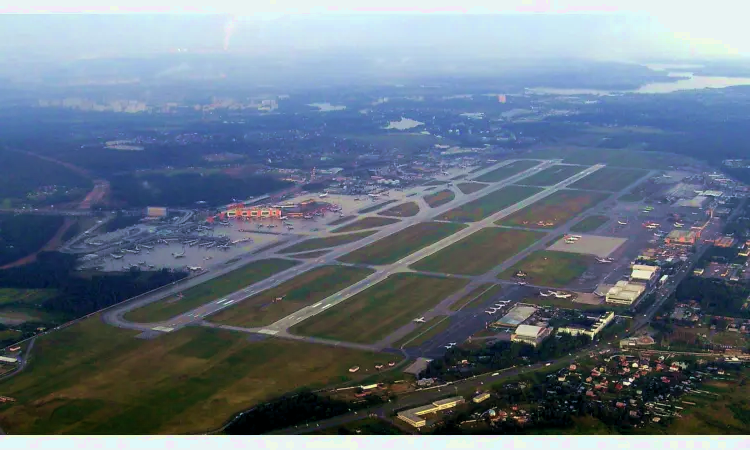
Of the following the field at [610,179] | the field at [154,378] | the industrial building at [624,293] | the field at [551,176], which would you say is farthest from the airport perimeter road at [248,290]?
the field at [610,179]

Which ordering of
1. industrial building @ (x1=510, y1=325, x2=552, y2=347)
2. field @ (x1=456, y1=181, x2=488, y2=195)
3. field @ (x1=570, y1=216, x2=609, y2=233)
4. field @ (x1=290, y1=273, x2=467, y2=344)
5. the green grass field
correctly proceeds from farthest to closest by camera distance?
field @ (x1=456, y1=181, x2=488, y2=195) < field @ (x1=570, y1=216, x2=609, y2=233) < the green grass field < field @ (x1=290, y1=273, x2=467, y2=344) < industrial building @ (x1=510, y1=325, x2=552, y2=347)

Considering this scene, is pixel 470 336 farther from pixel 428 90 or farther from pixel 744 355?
pixel 428 90

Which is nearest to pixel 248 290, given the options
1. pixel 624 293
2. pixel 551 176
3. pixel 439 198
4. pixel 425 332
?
pixel 425 332

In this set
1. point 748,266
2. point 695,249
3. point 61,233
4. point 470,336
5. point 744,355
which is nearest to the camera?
point 744,355

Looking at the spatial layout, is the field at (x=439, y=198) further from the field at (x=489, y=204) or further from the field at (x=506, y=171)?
the field at (x=506, y=171)

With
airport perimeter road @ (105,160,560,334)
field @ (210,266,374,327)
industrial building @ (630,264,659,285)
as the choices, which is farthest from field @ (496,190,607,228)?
field @ (210,266,374,327)

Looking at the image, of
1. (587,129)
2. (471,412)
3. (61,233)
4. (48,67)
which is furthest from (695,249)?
(48,67)

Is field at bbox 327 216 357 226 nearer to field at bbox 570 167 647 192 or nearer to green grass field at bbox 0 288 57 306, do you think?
field at bbox 570 167 647 192
